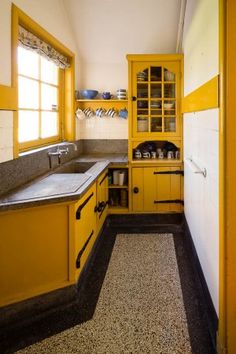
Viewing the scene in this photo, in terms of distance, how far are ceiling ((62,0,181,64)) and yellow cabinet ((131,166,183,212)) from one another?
4.95ft

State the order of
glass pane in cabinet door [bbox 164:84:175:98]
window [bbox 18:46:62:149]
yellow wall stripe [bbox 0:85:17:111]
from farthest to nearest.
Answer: glass pane in cabinet door [bbox 164:84:175:98] → window [bbox 18:46:62:149] → yellow wall stripe [bbox 0:85:17:111]

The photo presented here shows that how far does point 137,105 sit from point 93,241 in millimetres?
1763

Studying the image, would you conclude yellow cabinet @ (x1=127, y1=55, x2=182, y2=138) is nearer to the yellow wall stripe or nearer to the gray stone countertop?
the gray stone countertop

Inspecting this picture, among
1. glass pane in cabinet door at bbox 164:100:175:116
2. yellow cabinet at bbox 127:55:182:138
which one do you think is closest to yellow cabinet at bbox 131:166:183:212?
yellow cabinet at bbox 127:55:182:138

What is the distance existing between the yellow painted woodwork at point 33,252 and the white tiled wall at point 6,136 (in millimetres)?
476

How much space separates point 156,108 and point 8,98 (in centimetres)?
207

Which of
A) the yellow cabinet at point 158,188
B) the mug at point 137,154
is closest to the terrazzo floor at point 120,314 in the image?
the yellow cabinet at point 158,188

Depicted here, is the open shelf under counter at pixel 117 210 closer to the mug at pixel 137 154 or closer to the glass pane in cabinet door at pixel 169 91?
the mug at pixel 137 154

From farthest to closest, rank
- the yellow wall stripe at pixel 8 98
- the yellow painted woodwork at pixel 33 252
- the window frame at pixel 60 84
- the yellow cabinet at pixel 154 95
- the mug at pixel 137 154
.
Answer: the mug at pixel 137 154, the yellow cabinet at pixel 154 95, the window frame at pixel 60 84, the yellow wall stripe at pixel 8 98, the yellow painted woodwork at pixel 33 252

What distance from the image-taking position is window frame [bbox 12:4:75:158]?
223 centimetres

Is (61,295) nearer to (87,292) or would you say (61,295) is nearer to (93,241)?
(87,292)

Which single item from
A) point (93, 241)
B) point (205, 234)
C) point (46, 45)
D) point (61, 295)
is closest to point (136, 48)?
point (46, 45)

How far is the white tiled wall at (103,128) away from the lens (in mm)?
4262

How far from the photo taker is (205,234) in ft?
6.98
